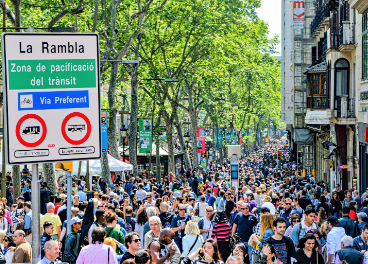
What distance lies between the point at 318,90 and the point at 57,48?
30.6 metres

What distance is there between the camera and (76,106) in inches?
209

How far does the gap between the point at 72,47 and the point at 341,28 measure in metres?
23.2

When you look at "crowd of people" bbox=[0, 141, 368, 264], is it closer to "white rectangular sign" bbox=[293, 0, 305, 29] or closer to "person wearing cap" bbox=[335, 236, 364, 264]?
"person wearing cap" bbox=[335, 236, 364, 264]

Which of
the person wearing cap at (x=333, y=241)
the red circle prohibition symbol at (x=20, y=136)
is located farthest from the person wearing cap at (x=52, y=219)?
the red circle prohibition symbol at (x=20, y=136)

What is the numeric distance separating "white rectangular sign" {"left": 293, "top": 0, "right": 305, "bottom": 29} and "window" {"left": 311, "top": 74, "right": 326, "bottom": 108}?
10881 millimetres

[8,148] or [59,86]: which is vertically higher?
[59,86]

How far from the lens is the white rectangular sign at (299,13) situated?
45.0 metres

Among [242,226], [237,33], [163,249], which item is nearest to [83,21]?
[237,33]

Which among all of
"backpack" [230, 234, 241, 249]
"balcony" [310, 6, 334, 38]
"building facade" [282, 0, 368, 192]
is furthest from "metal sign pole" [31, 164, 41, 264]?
"balcony" [310, 6, 334, 38]

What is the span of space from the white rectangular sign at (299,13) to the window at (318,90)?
1088 centimetres

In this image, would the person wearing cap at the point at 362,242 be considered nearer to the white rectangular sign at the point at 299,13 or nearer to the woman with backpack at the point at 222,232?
the woman with backpack at the point at 222,232

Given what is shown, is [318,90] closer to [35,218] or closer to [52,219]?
[52,219]

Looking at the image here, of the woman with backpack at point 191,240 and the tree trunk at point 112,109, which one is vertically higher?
the tree trunk at point 112,109

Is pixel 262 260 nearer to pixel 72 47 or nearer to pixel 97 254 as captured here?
pixel 97 254
